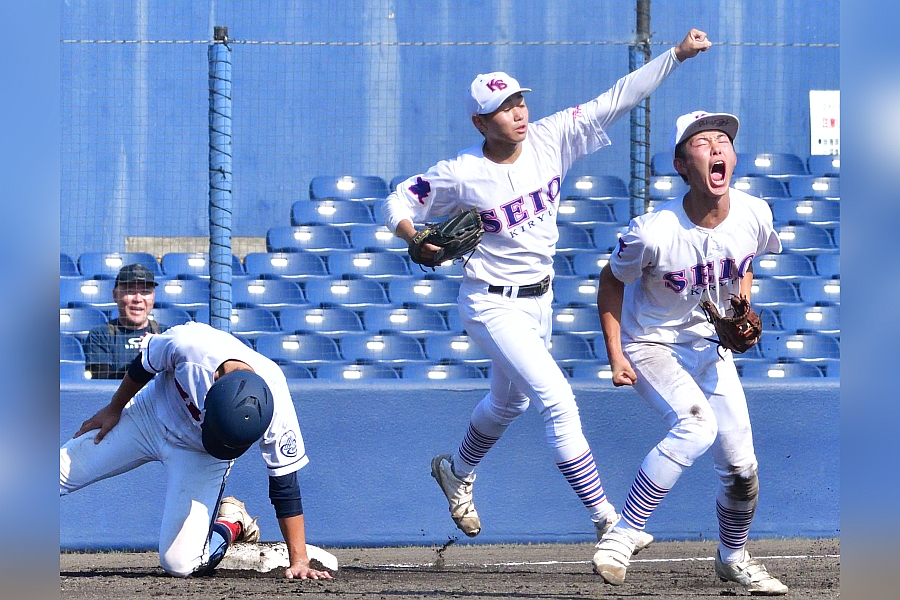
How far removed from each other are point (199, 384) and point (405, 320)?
111 inches

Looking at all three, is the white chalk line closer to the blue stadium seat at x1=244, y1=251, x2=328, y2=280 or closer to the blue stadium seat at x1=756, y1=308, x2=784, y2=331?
the blue stadium seat at x1=756, y1=308, x2=784, y2=331

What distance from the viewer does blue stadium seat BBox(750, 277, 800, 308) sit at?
798cm

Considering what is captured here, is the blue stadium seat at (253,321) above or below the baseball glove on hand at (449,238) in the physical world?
below

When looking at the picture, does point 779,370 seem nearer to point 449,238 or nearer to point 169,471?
point 449,238

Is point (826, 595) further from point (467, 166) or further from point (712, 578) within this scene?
point (467, 166)

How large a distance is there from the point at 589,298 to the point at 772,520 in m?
1.79

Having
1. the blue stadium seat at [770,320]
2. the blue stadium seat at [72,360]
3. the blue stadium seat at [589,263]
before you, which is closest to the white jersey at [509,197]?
the blue stadium seat at [589,263]

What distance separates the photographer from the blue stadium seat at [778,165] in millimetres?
8391

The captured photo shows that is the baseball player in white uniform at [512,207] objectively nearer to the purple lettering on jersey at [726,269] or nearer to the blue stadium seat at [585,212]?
the purple lettering on jersey at [726,269]

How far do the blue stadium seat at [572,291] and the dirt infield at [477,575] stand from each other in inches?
64.7

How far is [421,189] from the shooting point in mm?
5227

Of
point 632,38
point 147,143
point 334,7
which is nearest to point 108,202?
point 147,143

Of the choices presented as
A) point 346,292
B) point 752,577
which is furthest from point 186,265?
point 752,577

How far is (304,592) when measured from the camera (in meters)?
4.60
